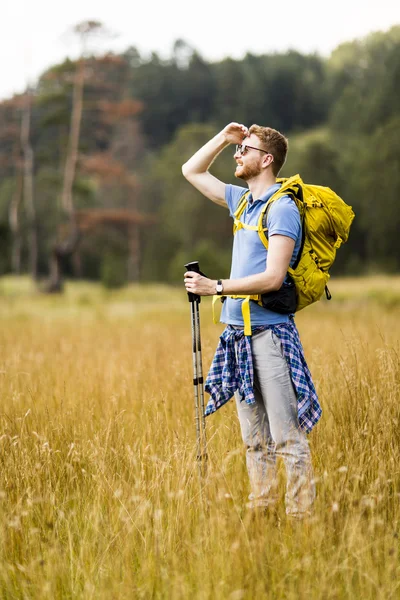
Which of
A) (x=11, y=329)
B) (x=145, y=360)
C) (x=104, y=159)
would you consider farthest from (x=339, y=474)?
(x=104, y=159)

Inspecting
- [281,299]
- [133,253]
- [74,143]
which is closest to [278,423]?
[281,299]

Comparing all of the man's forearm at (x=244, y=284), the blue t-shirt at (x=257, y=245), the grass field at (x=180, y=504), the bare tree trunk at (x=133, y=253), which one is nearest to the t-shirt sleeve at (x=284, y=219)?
the blue t-shirt at (x=257, y=245)

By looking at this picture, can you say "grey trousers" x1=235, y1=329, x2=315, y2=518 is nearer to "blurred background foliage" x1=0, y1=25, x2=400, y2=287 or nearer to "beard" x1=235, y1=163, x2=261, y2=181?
"beard" x1=235, y1=163, x2=261, y2=181

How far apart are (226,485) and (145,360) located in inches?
147

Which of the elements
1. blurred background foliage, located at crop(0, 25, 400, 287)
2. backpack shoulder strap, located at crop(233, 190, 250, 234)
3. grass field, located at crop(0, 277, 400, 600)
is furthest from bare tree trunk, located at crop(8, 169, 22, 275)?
backpack shoulder strap, located at crop(233, 190, 250, 234)

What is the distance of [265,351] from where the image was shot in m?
3.31

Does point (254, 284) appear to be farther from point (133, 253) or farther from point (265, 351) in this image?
point (133, 253)

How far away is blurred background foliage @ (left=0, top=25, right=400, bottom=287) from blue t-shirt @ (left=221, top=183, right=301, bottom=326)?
20029 mm

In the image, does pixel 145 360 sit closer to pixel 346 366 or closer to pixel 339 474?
pixel 346 366

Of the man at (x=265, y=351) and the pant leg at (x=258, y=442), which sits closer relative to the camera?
the man at (x=265, y=351)

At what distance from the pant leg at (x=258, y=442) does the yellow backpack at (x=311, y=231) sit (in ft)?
1.52

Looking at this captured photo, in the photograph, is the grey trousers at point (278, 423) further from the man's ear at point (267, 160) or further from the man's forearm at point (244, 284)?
the man's ear at point (267, 160)

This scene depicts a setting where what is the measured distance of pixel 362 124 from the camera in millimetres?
45531

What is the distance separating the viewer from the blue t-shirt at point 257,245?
3.16 meters
